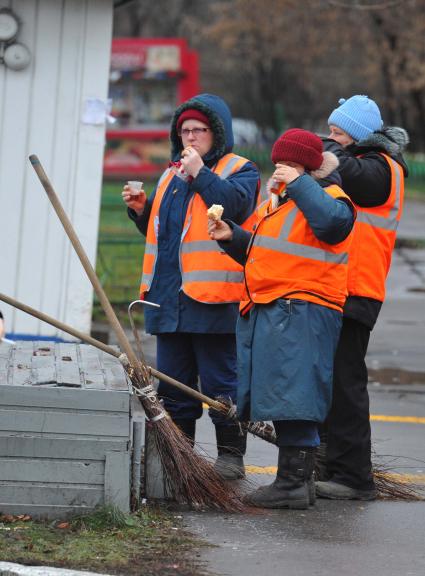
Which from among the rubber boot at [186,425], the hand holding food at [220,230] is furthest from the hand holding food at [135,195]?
the rubber boot at [186,425]

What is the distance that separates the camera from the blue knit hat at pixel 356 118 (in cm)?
573

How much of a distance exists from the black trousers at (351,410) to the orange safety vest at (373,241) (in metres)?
0.19

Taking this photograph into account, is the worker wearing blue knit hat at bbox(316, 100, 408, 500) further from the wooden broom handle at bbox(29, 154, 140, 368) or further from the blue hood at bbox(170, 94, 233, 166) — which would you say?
the wooden broom handle at bbox(29, 154, 140, 368)

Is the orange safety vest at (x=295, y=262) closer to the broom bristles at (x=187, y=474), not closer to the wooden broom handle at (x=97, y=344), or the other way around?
the wooden broom handle at (x=97, y=344)

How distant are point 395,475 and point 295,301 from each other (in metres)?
1.49

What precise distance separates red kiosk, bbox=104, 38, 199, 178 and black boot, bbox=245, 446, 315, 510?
84.7 feet

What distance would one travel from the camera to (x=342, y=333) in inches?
Answer: 225

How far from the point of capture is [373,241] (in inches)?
222

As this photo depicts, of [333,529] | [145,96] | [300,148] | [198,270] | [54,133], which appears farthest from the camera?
[145,96]

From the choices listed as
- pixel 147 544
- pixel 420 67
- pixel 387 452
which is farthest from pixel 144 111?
pixel 147 544

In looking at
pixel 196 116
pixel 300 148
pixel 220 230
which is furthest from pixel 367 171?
pixel 196 116

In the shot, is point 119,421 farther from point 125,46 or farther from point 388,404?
point 125,46

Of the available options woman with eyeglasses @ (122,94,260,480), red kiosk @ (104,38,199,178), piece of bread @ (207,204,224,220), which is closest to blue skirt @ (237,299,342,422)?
piece of bread @ (207,204,224,220)

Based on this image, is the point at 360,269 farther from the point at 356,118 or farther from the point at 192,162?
the point at 192,162
